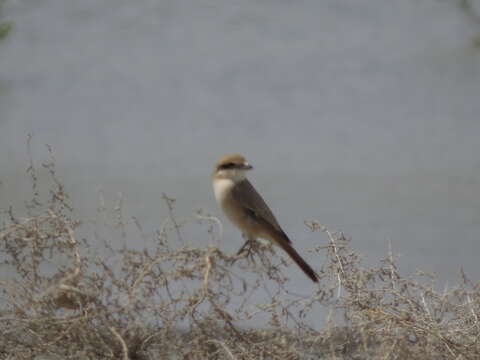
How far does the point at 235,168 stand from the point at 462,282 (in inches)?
32.4

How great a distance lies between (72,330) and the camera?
1801 mm

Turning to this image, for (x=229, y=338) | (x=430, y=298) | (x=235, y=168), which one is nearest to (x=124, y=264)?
(x=229, y=338)

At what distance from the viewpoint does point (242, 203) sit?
2.35m

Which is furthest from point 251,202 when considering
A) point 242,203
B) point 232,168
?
point 232,168

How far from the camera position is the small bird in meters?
2.31

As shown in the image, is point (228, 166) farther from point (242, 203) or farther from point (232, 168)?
point (242, 203)

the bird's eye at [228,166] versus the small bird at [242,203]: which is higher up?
the bird's eye at [228,166]

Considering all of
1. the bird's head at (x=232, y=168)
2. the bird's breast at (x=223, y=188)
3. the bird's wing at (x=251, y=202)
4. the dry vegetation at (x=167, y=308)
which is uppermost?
the bird's head at (x=232, y=168)

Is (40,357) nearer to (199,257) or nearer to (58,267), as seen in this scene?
(58,267)

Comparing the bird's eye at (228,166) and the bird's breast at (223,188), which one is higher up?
the bird's eye at (228,166)

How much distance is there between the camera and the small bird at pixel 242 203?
2311mm

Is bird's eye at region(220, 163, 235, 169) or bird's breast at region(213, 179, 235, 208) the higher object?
bird's eye at region(220, 163, 235, 169)

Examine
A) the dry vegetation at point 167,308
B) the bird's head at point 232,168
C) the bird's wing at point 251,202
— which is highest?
the bird's head at point 232,168

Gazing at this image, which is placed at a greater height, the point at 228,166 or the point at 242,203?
the point at 228,166
